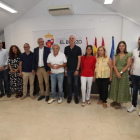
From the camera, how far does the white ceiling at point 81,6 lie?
3.77 m

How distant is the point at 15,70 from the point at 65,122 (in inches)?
78.5

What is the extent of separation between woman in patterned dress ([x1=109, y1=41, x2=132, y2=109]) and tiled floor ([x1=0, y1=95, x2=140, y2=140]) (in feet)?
1.17

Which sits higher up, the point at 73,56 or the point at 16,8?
the point at 16,8

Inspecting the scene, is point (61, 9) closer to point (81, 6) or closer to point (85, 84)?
point (81, 6)

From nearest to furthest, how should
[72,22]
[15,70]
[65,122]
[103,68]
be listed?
[65,122] < [103,68] < [15,70] < [72,22]

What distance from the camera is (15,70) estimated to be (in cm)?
314

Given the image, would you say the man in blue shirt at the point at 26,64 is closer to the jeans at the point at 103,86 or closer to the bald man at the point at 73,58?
the bald man at the point at 73,58

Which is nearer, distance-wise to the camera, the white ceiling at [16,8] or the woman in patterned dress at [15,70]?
the woman in patterned dress at [15,70]

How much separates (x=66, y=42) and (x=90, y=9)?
5.41 ft

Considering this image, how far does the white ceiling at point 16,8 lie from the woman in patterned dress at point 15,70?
212cm

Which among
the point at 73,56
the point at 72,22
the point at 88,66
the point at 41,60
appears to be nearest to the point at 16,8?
the point at 72,22

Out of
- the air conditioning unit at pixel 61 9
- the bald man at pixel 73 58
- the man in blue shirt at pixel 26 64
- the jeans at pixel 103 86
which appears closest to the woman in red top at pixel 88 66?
the bald man at pixel 73 58

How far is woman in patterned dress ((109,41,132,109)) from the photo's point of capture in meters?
2.38

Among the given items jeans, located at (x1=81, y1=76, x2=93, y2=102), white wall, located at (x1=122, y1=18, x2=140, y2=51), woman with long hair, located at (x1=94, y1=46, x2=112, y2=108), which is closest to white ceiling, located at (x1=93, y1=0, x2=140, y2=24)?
white wall, located at (x1=122, y1=18, x2=140, y2=51)
